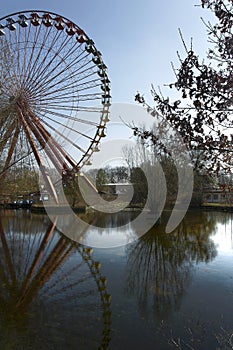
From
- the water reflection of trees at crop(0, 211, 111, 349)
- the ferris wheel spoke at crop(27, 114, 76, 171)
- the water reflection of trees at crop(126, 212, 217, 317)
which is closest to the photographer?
the water reflection of trees at crop(0, 211, 111, 349)

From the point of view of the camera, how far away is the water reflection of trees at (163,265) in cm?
534

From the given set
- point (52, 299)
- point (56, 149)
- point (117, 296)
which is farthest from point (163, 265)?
point (56, 149)

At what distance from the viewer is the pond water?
12.9ft

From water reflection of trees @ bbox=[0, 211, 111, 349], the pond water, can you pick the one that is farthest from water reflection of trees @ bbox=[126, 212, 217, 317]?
water reflection of trees @ bbox=[0, 211, 111, 349]

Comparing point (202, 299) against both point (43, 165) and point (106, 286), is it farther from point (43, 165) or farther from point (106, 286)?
point (43, 165)

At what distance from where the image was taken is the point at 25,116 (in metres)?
16.2

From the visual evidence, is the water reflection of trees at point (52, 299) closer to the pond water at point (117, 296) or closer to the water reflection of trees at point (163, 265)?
the pond water at point (117, 296)

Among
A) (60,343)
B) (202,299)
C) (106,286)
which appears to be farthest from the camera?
(106,286)

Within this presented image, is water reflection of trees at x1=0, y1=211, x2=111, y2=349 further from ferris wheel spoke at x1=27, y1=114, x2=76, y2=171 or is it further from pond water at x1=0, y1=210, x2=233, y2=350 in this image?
ferris wheel spoke at x1=27, y1=114, x2=76, y2=171

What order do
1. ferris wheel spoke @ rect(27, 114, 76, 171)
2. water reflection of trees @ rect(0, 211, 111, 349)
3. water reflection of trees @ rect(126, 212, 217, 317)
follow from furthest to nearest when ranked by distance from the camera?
ferris wheel spoke @ rect(27, 114, 76, 171) → water reflection of trees @ rect(126, 212, 217, 317) → water reflection of trees @ rect(0, 211, 111, 349)

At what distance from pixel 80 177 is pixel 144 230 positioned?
9.28 m

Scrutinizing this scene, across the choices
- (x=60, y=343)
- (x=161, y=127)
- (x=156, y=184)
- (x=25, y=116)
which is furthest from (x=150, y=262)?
(x=156, y=184)

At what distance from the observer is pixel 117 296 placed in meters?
5.45

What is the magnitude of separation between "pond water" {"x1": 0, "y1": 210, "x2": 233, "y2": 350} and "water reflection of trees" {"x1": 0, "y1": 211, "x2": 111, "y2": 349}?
0.01 m
